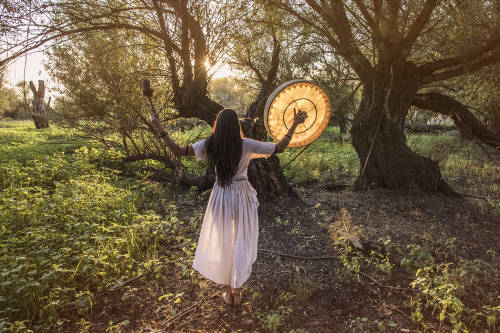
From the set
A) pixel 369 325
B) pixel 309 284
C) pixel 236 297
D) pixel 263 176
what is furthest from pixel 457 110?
pixel 236 297

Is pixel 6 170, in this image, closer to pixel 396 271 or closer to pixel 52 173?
pixel 52 173

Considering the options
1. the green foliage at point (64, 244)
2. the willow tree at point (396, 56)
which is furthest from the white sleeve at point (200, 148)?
the willow tree at point (396, 56)

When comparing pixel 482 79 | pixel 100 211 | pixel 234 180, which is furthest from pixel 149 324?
pixel 482 79

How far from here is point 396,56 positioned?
5.36m

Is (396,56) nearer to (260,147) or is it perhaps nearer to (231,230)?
(260,147)

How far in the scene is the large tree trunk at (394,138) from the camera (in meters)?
5.75

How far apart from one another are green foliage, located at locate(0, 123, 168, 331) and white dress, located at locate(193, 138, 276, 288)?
1.09 metres

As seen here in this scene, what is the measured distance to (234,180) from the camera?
297 centimetres

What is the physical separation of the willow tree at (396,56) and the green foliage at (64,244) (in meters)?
4.50

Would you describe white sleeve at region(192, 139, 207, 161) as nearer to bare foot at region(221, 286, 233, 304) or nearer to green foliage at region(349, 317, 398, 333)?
bare foot at region(221, 286, 233, 304)

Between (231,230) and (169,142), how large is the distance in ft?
3.58

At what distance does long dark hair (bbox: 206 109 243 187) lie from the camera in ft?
8.91

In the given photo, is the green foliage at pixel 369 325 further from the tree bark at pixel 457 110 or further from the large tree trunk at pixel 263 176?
the tree bark at pixel 457 110

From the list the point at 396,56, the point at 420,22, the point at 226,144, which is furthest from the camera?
the point at 396,56
